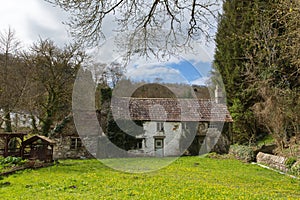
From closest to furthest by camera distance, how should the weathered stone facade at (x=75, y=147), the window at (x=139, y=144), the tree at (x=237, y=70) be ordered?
the weathered stone facade at (x=75, y=147) → the window at (x=139, y=144) → the tree at (x=237, y=70)

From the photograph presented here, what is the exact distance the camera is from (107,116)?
21.2 m

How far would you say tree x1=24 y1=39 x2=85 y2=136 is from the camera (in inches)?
690

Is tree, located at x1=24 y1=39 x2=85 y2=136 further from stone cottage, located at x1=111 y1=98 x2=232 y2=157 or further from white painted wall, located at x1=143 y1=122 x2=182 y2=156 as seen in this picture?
white painted wall, located at x1=143 y1=122 x2=182 y2=156

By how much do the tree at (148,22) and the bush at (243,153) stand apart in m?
12.5

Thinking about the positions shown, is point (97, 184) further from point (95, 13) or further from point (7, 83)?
point (7, 83)

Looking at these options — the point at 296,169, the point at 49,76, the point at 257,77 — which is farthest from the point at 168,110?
the point at 296,169

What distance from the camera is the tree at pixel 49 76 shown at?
17531 mm

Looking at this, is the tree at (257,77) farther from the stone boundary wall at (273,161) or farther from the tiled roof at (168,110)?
the tiled roof at (168,110)

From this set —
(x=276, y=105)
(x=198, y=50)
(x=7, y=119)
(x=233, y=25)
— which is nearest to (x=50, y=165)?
(x=7, y=119)

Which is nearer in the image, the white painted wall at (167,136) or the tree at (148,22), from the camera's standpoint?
the tree at (148,22)

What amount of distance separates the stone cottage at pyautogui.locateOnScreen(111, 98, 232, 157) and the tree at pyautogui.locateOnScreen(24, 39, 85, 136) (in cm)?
421

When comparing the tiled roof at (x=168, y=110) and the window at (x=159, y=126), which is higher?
the tiled roof at (x=168, y=110)

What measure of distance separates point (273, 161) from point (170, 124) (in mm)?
9282

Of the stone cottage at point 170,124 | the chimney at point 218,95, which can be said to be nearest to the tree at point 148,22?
the stone cottage at point 170,124
